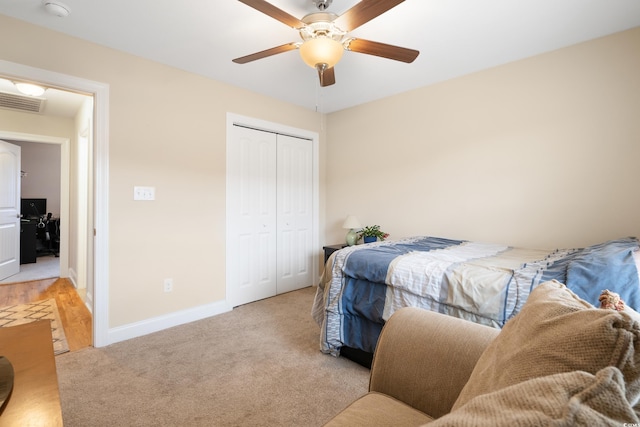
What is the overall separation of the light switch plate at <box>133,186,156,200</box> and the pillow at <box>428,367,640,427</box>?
9.25ft

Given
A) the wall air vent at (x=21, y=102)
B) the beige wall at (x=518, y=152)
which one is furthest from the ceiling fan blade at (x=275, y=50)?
the wall air vent at (x=21, y=102)

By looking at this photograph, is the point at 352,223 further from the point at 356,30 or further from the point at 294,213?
the point at 356,30

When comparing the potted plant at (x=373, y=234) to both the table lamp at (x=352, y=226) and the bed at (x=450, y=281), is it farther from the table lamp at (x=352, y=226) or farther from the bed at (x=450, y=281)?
the bed at (x=450, y=281)

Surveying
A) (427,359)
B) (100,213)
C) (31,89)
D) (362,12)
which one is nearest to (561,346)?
(427,359)

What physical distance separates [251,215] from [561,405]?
130 inches

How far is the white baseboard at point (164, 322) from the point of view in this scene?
2492mm

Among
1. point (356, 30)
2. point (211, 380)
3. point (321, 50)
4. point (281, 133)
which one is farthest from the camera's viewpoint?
point (281, 133)

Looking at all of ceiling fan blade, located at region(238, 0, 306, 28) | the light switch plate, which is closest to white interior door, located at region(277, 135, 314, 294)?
the light switch plate

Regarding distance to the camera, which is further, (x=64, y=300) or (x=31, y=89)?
(x=64, y=300)

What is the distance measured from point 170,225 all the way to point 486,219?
2.97 meters

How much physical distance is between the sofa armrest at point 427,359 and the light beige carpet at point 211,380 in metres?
0.72

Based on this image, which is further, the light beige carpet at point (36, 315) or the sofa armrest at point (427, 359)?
the light beige carpet at point (36, 315)

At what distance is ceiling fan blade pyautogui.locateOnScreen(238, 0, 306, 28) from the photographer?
1468 millimetres

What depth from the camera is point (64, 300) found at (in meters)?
3.45
